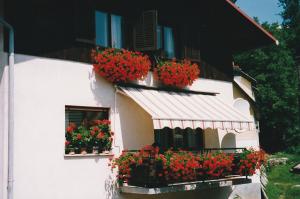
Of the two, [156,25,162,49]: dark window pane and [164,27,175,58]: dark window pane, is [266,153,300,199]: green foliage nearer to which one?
[164,27,175,58]: dark window pane

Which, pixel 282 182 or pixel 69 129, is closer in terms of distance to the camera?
pixel 69 129

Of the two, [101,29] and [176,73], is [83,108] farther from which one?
[176,73]

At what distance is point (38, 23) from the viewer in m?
11.9

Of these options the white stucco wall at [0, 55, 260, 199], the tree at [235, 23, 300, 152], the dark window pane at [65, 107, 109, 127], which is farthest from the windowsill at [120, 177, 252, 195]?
the tree at [235, 23, 300, 152]

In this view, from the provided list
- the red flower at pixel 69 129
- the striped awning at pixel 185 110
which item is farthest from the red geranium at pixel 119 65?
the red flower at pixel 69 129

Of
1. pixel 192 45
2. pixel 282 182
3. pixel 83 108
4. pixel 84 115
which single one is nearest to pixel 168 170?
pixel 84 115

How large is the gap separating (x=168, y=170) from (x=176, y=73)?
3627mm

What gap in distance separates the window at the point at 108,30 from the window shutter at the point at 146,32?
547mm

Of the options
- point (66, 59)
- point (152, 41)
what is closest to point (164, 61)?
point (152, 41)

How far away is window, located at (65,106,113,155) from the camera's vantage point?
40.0 feet

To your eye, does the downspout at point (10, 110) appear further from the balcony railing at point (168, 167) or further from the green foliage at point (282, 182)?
the green foliage at point (282, 182)

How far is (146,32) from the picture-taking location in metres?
14.3

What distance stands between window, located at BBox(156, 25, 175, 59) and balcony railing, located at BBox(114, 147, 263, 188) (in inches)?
156

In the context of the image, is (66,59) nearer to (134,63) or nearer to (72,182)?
(134,63)
